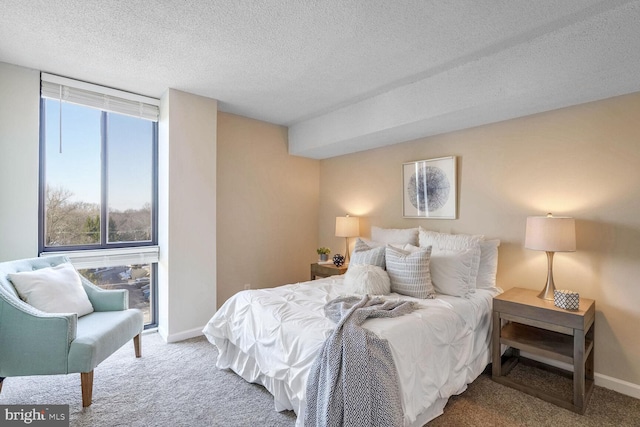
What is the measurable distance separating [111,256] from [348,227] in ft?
8.93

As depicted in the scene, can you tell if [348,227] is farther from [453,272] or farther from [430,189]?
[453,272]

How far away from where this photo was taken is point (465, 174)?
3180 mm

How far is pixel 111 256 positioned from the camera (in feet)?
10.2

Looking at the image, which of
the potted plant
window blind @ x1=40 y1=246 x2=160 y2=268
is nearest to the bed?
window blind @ x1=40 y1=246 x2=160 y2=268

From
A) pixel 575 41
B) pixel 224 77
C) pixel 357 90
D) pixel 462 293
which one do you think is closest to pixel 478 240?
pixel 462 293

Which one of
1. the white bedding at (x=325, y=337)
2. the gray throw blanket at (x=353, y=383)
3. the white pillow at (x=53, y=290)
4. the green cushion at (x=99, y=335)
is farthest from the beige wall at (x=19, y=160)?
the gray throw blanket at (x=353, y=383)

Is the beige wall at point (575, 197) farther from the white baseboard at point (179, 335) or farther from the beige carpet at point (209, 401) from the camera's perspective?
the white baseboard at point (179, 335)

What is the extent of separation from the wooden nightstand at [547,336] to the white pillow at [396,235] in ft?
3.39

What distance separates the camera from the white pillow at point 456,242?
2723mm

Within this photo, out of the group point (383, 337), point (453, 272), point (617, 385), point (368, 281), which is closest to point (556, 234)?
point (453, 272)

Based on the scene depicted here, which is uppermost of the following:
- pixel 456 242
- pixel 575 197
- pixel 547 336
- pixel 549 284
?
pixel 575 197

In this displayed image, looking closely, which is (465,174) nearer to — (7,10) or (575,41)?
(575,41)

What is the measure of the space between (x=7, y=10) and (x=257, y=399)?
3.06 m

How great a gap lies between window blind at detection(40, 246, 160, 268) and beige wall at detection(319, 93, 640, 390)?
10.4ft
